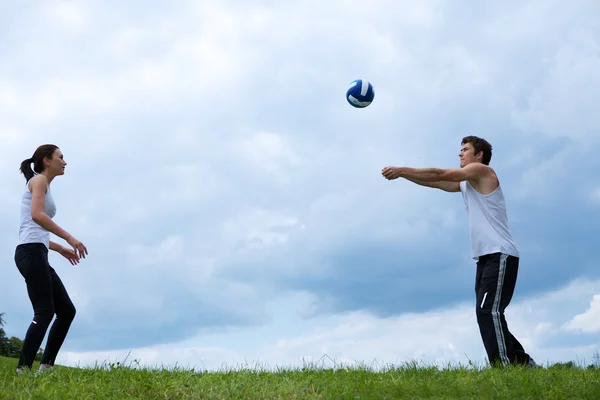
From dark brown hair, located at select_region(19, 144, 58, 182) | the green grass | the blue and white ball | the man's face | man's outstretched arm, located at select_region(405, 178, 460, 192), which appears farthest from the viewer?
the blue and white ball

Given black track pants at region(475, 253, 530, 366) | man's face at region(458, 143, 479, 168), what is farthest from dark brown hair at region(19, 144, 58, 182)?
black track pants at region(475, 253, 530, 366)

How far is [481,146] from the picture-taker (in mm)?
9883

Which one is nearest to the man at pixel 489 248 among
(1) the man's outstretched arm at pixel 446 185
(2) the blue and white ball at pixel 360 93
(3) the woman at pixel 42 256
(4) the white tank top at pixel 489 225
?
(4) the white tank top at pixel 489 225

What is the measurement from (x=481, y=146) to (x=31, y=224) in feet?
23.0

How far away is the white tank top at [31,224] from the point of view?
9.14 m

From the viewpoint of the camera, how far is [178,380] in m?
8.66

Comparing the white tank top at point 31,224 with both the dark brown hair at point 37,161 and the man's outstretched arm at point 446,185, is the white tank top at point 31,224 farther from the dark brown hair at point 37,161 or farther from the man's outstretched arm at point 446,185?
the man's outstretched arm at point 446,185

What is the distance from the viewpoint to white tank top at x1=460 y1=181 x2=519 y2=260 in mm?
9273

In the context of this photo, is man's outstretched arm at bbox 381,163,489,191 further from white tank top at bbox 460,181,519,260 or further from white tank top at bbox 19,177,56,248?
white tank top at bbox 19,177,56,248

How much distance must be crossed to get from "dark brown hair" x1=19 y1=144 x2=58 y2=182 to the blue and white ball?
5.33m

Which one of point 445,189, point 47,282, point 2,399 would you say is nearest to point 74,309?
point 47,282

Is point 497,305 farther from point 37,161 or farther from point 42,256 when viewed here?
point 37,161

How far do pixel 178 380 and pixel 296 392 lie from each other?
1881mm

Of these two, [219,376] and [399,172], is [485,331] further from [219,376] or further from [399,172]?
[219,376]
